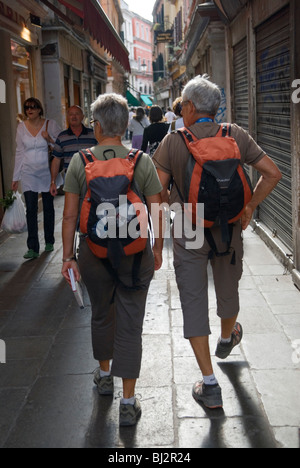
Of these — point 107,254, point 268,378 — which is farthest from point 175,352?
point 107,254

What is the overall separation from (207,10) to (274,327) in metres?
8.78

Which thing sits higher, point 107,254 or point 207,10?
point 207,10

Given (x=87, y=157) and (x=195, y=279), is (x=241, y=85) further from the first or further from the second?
(x=87, y=157)

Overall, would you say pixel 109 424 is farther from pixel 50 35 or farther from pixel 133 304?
pixel 50 35

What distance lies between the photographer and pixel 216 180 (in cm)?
338

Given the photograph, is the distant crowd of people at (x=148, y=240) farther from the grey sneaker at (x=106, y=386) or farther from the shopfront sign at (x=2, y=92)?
the shopfront sign at (x=2, y=92)

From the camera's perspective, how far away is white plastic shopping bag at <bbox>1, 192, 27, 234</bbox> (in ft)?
24.5

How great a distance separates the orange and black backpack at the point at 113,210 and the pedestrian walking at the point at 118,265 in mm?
55

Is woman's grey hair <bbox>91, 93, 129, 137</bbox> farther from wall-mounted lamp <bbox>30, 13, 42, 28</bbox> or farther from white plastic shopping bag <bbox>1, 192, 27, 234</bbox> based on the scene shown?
wall-mounted lamp <bbox>30, 13, 42, 28</bbox>

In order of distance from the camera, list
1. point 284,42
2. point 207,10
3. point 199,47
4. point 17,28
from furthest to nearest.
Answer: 1. point 199,47
2. point 207,10
3. point 17,28
4. point 284,42

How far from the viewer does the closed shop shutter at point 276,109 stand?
21.9 feet

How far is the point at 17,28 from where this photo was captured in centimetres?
1022

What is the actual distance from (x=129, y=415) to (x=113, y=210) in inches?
44.2

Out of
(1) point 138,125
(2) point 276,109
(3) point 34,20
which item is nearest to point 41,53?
(3) point 34,20
